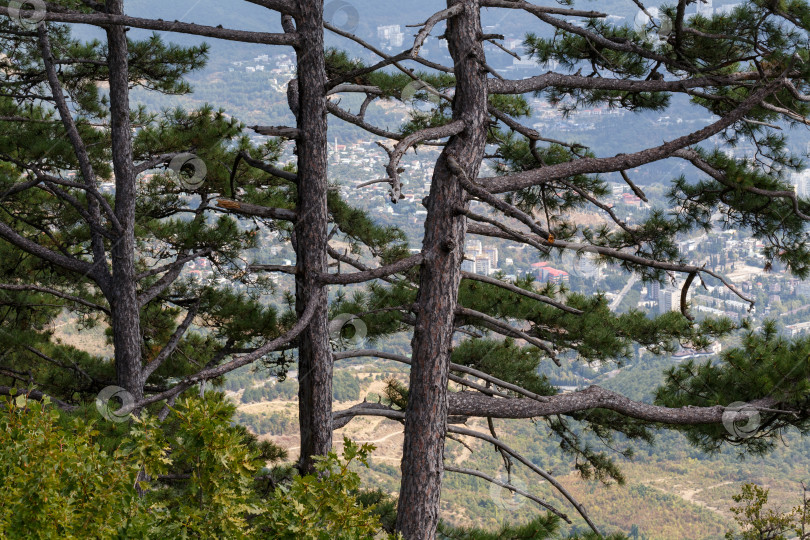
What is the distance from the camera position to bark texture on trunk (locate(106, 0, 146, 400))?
539cm

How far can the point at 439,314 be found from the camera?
3.74 metres

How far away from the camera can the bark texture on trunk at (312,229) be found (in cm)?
412

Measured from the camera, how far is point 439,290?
373cm

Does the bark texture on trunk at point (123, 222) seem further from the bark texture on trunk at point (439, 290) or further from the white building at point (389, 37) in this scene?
the white building at point (389, 37)

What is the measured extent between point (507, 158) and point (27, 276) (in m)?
5.73

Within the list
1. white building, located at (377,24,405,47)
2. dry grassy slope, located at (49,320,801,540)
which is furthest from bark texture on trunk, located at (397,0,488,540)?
white building, located at (377,24,405,47)

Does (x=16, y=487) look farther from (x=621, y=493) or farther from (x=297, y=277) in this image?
(x=621, y=493)

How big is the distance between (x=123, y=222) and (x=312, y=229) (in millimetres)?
2116

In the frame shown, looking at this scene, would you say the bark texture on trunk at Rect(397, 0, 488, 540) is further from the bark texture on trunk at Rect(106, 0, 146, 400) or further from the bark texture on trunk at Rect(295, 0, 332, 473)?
the bark texture on trunk at Rect(106, 0, 146, 400)

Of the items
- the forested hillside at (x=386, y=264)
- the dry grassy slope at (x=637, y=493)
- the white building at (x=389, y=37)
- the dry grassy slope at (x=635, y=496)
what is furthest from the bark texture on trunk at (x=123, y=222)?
the white building at (x=389, y=37)

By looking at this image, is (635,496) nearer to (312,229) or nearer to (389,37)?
(312,229)

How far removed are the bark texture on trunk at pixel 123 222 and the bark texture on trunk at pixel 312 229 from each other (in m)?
1.92

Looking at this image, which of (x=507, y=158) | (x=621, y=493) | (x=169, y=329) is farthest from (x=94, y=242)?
(x=621, y=493)

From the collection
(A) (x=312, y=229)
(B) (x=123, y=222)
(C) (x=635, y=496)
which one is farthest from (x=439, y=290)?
(C) (x=635, y=496)
